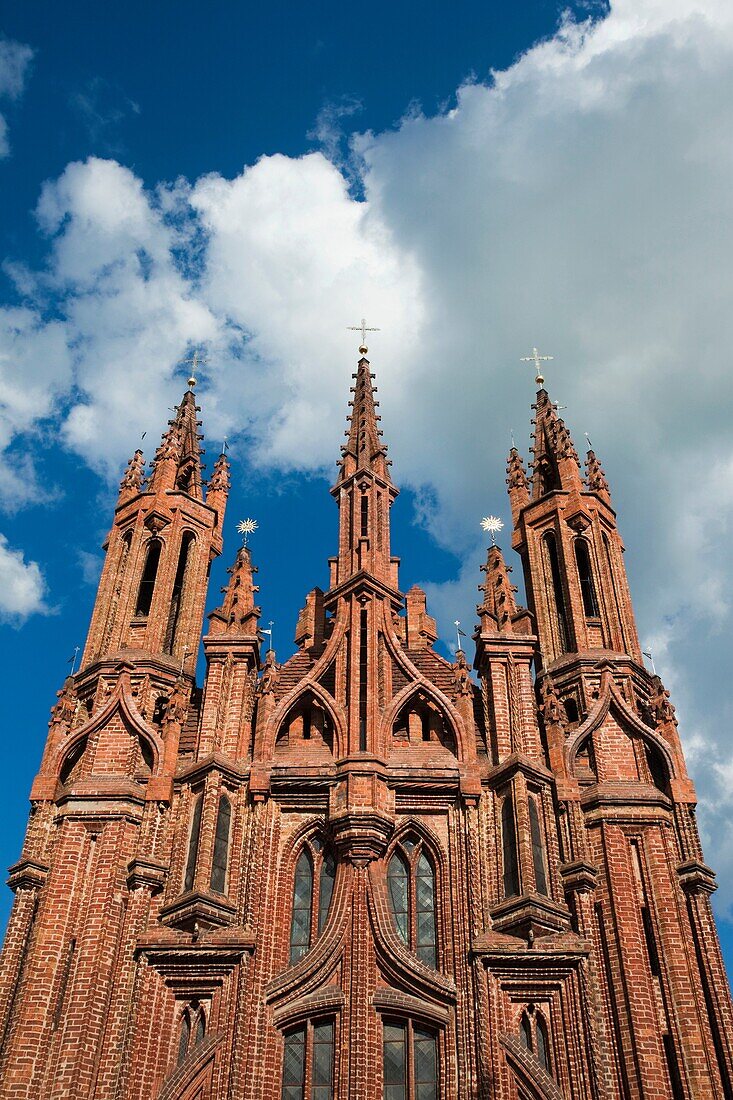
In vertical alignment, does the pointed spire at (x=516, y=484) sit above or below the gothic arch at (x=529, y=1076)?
above

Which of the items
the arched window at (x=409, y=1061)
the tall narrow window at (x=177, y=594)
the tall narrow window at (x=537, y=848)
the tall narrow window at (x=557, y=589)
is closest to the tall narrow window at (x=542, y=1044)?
the arched window at (x=409, y=1061)

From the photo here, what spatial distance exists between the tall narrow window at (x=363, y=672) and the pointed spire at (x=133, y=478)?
9924 mm

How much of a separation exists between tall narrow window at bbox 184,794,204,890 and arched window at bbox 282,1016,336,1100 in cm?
357

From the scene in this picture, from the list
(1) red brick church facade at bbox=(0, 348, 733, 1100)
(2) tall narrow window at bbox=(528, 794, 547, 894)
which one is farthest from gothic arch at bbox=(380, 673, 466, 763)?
(2) tall narrow window at bbox=(528, 794, 547, 894)

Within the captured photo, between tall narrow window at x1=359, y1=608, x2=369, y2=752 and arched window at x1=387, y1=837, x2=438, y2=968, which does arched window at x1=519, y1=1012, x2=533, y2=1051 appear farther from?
tall narrow window at x1=359, y1=608, x2=369, y2=752

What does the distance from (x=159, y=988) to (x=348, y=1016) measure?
3.71m

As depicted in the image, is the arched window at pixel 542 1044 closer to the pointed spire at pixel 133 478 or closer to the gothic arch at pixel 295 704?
the gothic arch at pixel 295 704

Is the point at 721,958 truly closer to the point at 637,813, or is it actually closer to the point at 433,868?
the point at 637,813

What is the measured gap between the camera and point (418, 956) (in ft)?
74.6

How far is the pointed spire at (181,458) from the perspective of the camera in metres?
34.2

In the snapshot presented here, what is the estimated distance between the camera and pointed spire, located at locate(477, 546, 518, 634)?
27.7 metres

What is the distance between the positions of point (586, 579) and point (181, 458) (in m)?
13.4

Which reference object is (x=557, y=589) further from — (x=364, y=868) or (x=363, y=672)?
(x=364, y=868)

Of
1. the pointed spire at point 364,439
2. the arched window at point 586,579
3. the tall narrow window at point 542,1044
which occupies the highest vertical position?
the pointed spire at point 364,439
